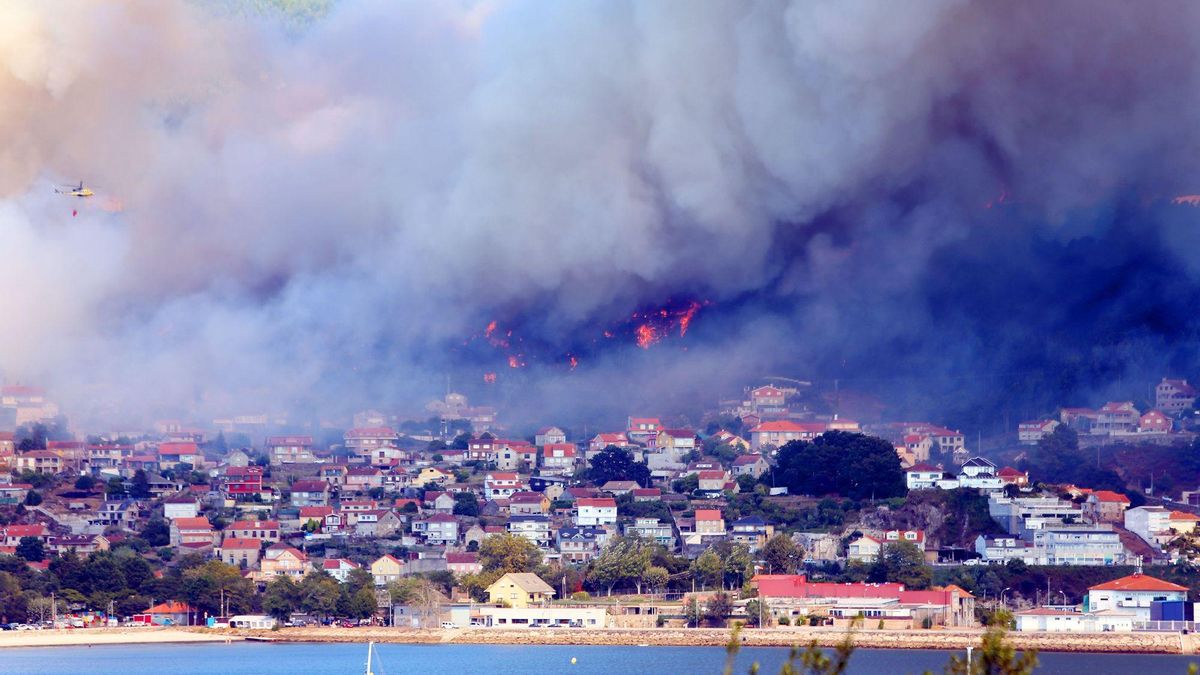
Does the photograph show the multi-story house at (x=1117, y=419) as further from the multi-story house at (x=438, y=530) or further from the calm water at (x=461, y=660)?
the calm water at (x=461, y=660)

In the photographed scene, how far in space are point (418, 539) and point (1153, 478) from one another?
43.6 ft

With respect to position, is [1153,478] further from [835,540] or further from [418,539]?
[418,539]

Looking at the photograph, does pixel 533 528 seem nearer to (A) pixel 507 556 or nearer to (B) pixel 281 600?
(A) pixel 507 556

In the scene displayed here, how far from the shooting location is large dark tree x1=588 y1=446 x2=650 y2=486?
43062mm

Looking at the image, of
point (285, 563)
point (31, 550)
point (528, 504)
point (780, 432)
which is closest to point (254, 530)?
point (285, 563)

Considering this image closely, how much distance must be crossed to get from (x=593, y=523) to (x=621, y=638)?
8.99 meters

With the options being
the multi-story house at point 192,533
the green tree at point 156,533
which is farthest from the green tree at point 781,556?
the green tree at point 156,533

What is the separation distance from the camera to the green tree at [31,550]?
3575 cm

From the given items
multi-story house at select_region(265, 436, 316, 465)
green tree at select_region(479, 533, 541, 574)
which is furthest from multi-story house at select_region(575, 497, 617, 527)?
multi-story house at select_region(265, 436, 316, 465)

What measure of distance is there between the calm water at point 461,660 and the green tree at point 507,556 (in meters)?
3.52

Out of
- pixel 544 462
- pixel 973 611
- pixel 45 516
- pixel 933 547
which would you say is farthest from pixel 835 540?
pixel 45 516

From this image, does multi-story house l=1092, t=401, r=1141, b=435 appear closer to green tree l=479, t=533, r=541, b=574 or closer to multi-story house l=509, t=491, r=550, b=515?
multi-story house l=509, t=491, r=550, b=515

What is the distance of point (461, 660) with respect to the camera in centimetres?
2809

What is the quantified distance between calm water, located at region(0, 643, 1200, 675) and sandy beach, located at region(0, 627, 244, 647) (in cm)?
25
